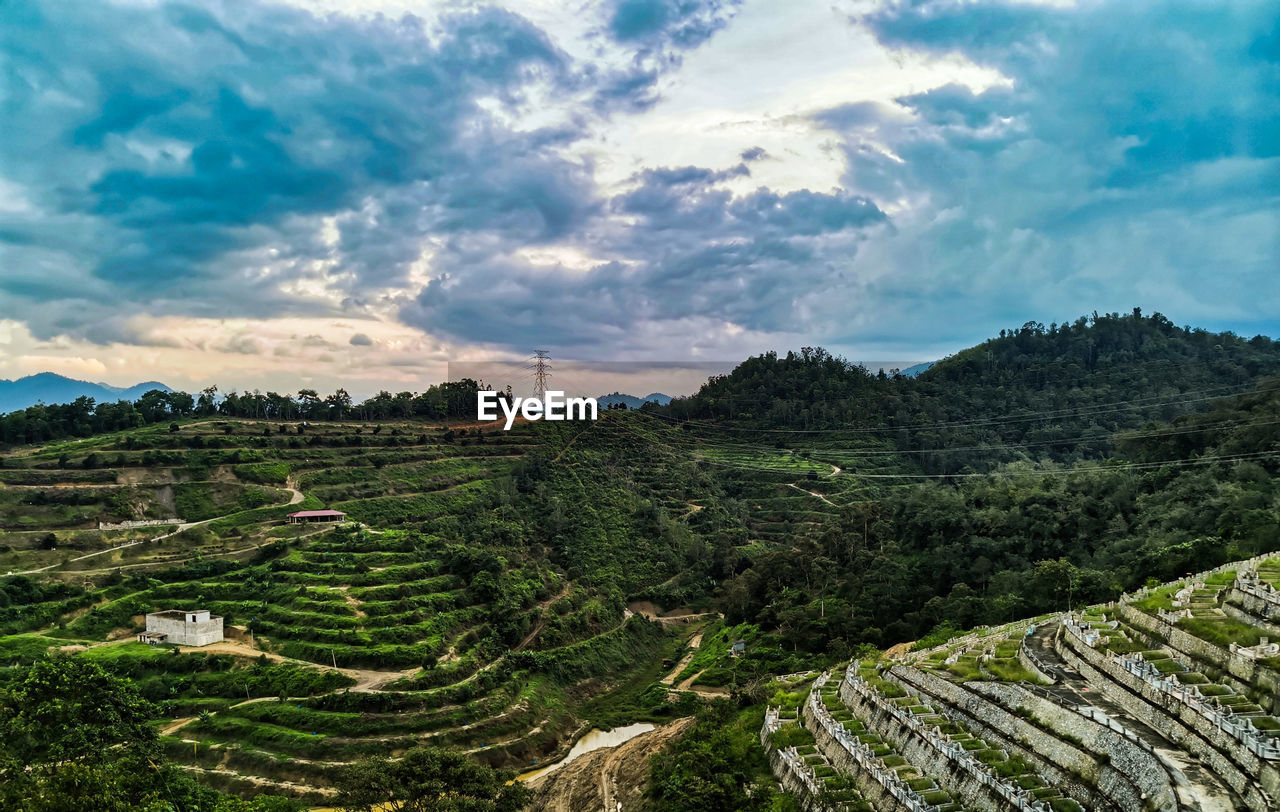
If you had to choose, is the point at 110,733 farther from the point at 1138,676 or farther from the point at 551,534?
the point at 551,534

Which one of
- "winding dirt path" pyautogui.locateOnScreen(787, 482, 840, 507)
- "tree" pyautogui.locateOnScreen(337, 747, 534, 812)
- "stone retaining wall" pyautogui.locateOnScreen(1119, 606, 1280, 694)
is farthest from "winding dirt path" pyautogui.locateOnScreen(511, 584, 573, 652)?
"stone retaining wall" pyautogui.locateOnScreen(1119, 606, 1280, 694)

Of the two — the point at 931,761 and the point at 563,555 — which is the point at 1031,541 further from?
the point at 563,555

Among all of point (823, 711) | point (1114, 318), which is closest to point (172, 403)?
point (823, 711)

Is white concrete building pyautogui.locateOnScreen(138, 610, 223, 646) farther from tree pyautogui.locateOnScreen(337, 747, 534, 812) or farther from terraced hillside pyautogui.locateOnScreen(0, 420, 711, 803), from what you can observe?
tree pyautogui.locateOnScreen(337, 747, 534, 812)

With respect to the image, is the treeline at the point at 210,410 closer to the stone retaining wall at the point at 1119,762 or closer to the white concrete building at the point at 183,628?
the white concrete building at the point at 183,628

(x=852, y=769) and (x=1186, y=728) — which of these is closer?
(x=1186, y=728)

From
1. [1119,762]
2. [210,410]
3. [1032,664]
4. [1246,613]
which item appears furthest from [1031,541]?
[210,410]
